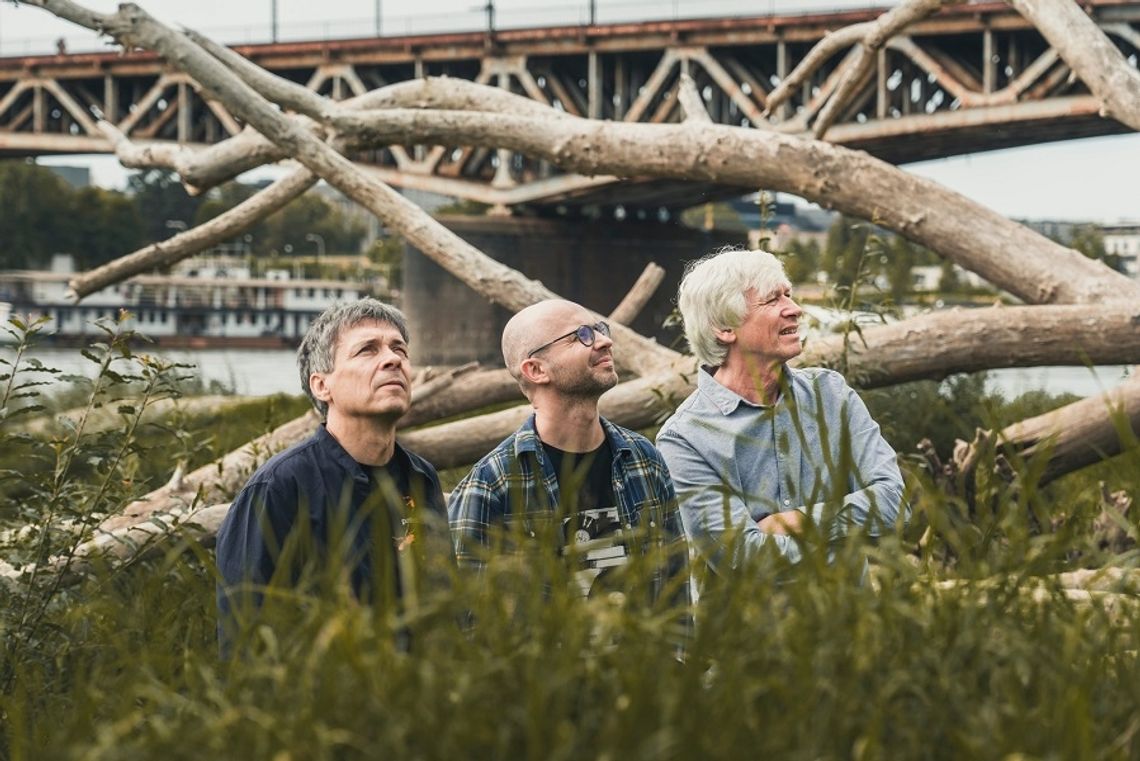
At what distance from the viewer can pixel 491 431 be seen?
8.55 metres

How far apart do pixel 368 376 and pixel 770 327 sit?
1.16 meters

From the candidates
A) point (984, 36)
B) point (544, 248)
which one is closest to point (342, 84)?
point (544, 248)

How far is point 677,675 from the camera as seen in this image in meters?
2.30

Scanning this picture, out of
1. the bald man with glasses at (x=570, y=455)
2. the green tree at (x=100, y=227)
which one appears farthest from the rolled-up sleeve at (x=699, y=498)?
the green tree at (x=100, y=227)

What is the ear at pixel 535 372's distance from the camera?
404cm

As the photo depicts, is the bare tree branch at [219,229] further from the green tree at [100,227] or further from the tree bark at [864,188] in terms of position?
the green tree at [100,227]

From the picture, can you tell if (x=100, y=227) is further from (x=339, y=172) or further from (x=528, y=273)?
(x=339, y=172)

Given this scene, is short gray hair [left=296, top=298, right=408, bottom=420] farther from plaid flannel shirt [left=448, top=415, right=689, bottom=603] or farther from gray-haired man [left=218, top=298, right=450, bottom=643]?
plaid flannel shirt [left=448, top=415, right=689, bottom=603]

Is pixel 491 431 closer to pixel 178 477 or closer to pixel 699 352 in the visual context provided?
pixel 178 477

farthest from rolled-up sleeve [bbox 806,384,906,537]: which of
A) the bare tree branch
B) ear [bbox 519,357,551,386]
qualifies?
the bare tree branch

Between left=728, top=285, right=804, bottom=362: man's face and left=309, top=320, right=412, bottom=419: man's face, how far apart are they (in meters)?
0.99

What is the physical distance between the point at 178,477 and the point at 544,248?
112ft

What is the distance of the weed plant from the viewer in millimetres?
2004

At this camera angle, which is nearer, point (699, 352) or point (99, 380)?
point (699, 352)
